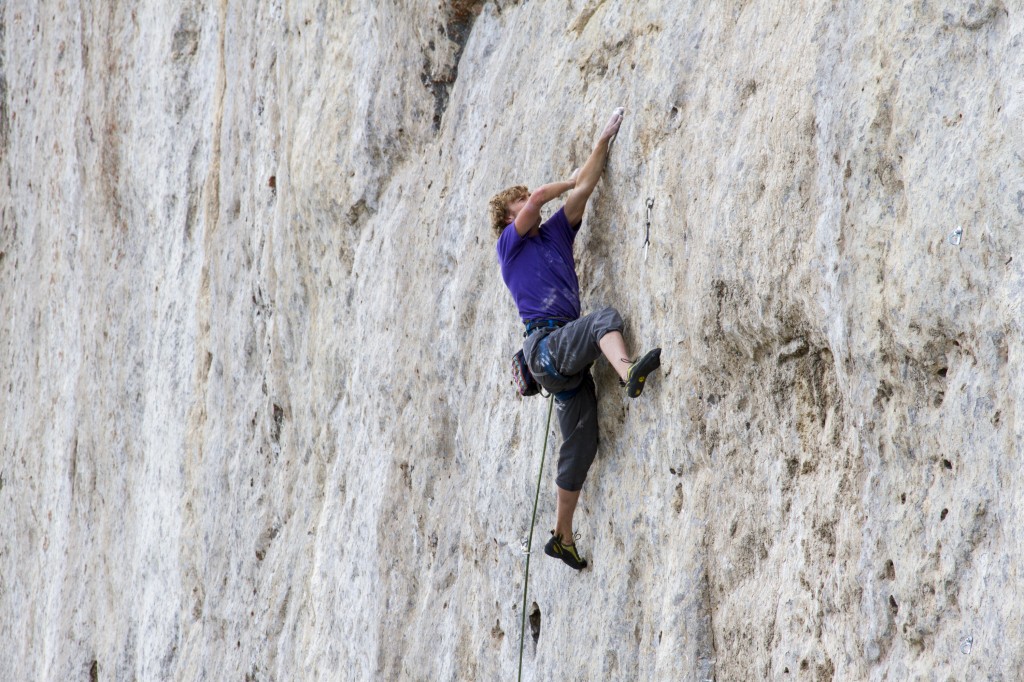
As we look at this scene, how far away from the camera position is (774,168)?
573 cm

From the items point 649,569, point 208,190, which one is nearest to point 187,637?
point 208,190

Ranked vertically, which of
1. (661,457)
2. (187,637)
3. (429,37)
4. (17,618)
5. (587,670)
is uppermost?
(429,37)

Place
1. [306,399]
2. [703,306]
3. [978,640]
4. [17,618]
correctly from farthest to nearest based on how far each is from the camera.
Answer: [17,618] < [306,399] < [703,306] < [978,640]

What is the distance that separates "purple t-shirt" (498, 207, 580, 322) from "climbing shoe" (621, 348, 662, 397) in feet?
2.44

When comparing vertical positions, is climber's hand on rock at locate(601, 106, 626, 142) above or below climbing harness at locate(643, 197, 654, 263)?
above

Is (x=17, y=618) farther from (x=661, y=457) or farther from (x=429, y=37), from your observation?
(x=661, y=457)

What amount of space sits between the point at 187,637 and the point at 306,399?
3.46 metres

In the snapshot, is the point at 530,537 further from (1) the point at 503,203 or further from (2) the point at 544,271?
(1) the point at 503,203

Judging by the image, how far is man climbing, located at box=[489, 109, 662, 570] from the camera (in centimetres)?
684

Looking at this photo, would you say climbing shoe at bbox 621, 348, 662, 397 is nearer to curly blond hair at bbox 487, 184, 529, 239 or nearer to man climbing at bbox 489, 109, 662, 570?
man climbing at bbox 489, 109, 662, 570

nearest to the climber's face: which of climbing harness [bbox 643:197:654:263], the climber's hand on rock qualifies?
the climber's hand on rock

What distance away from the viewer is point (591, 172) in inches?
278

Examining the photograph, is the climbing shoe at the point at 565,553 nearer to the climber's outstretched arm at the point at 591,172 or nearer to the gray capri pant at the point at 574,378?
the gray capri pant at the point at 574,378

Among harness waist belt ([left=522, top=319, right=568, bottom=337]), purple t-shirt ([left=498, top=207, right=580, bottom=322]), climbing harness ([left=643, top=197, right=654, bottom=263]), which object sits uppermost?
climbing harness ([left=643, top=197, right=654, bottom=263])
